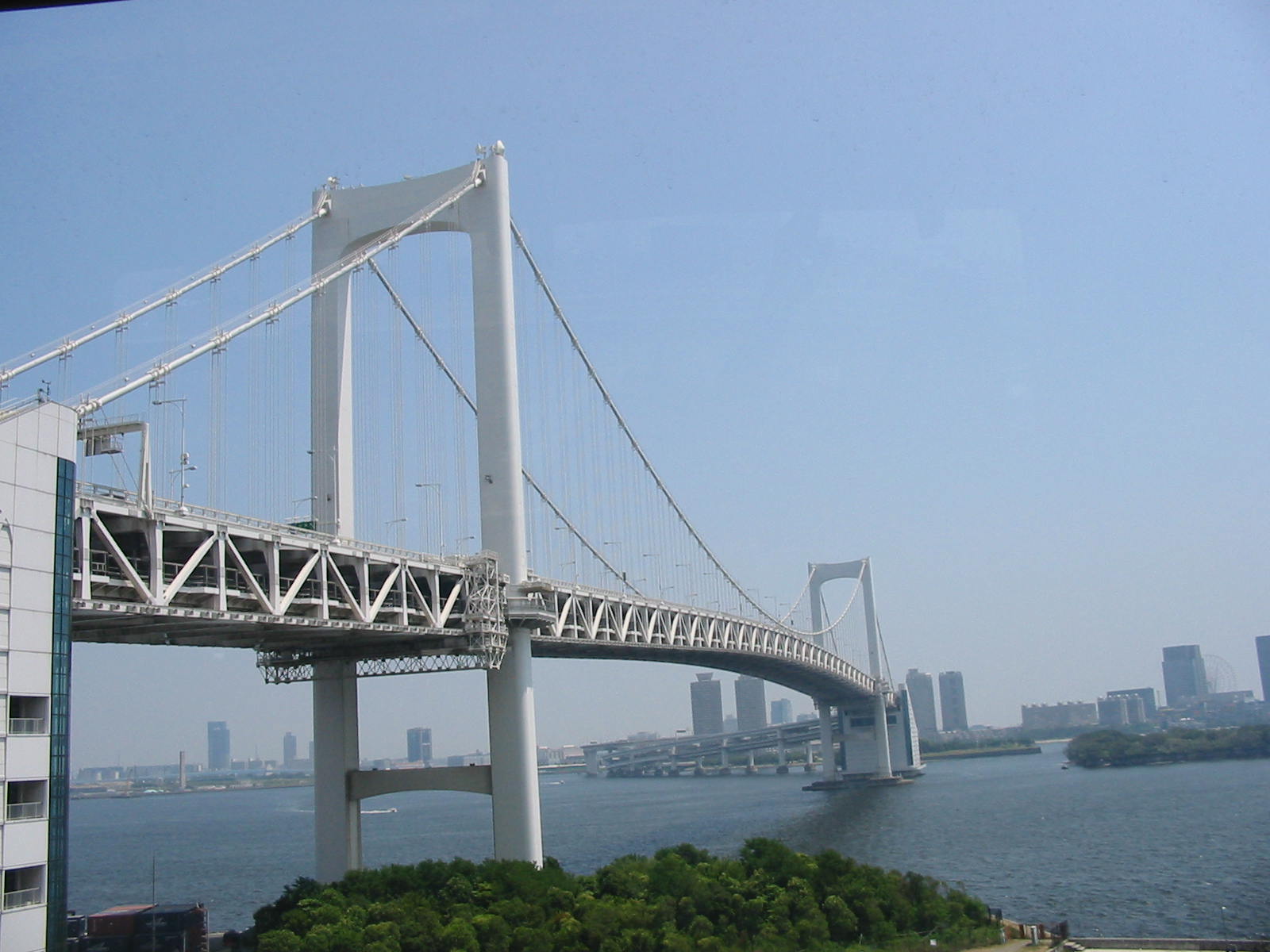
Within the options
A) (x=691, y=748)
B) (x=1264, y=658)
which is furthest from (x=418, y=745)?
(x=1264, y=658)

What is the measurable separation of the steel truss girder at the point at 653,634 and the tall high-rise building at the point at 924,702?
88.4 m

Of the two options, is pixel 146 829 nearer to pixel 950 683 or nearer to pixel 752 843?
pixel 752 843

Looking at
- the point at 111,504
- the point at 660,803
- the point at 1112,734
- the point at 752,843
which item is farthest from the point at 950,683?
the point at 111,504

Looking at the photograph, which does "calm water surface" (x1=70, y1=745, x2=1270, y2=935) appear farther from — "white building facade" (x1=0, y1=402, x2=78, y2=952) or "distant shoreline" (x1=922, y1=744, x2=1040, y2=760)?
"distant shoreline" (x1=922, y1=744, x2=1040, y2=760)

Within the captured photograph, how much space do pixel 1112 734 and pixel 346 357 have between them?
243 ft

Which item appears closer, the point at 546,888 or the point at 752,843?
the point at 546,888

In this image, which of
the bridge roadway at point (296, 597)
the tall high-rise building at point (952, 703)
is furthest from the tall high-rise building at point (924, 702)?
the bridge roadway at point (296, 597)

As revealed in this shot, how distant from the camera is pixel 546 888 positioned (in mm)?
18703

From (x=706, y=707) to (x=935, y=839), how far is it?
9070 cm

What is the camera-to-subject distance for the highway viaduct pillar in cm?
2228

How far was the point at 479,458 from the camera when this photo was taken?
76.0 ft

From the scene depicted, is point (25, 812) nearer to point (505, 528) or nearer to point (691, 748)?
point (505, 528)

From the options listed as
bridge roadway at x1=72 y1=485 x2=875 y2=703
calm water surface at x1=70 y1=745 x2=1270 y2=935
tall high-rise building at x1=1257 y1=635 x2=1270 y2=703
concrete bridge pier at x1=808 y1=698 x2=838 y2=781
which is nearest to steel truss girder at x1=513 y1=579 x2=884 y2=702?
bridge roadway at x1=72 y1=485 x2=875 y2=703

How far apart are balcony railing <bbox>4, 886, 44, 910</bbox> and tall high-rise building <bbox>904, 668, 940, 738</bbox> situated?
132 meters
